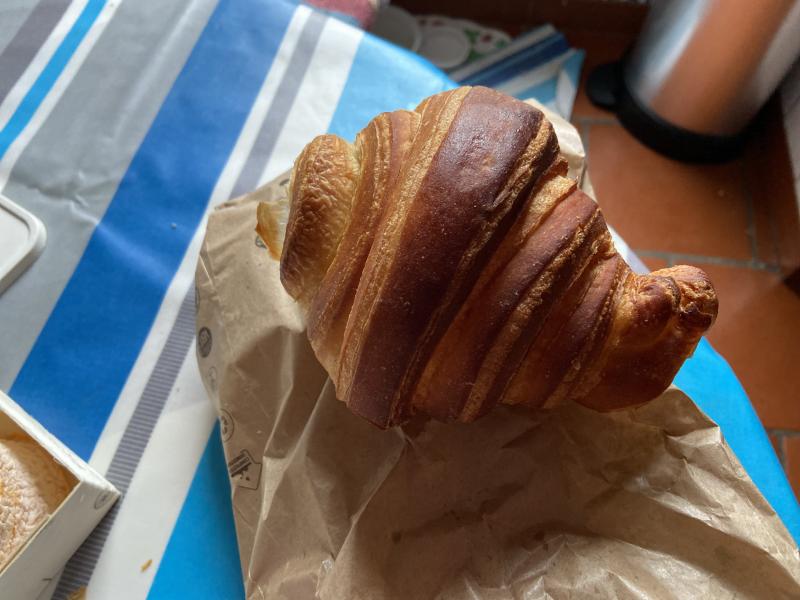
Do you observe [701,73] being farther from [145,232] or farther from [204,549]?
[204,549]

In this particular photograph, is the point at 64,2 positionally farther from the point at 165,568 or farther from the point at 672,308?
the point at 672,308

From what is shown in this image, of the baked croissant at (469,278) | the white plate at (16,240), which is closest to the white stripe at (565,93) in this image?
the baked croissant at (469,278)

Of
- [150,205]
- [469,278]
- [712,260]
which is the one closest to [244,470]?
[469,278]

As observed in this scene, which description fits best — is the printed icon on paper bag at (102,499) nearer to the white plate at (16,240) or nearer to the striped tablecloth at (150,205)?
the striped tablecloth at (150,205)

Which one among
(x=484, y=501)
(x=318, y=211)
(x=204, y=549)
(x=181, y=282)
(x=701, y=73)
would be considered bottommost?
(x=204, y=549)

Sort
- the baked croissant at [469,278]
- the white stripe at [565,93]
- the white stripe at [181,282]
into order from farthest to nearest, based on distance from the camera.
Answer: the white stripe at [565,93] → the white stripe at [181,282] → the baked croissant at [469,278]

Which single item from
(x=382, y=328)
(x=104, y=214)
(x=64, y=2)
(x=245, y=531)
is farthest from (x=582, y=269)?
(x=64, y=2)

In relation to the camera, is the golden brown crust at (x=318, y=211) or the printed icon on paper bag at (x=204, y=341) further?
the printed icon on paper bag at (x=204, y=341)
